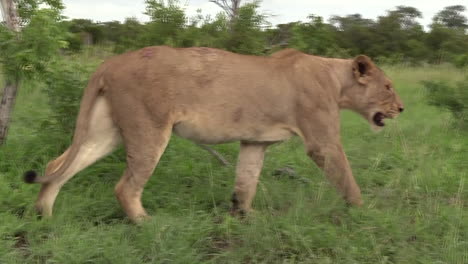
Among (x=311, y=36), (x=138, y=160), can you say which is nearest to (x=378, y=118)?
(x=138, y=160)

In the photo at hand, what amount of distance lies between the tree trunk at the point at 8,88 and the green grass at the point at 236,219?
19 centimetres

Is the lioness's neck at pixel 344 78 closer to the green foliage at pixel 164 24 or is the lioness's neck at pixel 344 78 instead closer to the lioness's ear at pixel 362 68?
the lioness's ear at pixel 362 68

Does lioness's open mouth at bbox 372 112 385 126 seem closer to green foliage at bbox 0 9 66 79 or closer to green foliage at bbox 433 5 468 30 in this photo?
green foliage at bbox 0 9 66 79

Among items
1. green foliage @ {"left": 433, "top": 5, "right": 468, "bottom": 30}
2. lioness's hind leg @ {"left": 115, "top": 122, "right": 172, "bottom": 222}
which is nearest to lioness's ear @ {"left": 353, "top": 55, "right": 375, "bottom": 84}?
lioness's hind leg @ {"left": 115, "top": 122, "right": 172, "bottom": 222}

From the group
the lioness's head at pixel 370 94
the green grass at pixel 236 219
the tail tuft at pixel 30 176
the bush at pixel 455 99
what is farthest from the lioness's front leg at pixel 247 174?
the bush at pixel 455 99

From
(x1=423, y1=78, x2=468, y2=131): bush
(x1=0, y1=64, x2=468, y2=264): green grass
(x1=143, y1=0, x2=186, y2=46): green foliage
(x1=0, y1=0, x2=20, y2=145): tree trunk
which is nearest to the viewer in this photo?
(x1=0, y1=64, x2=468, y2=264): green grass

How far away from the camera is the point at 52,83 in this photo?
5480 millimetres

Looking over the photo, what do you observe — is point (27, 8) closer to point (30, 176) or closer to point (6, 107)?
point (6, 107)

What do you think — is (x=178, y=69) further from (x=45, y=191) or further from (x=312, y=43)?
(x=312, y=43)

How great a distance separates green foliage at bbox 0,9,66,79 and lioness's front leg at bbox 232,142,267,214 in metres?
1.78

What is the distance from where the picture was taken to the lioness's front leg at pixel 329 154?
437 cm

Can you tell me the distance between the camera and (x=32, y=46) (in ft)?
16.4

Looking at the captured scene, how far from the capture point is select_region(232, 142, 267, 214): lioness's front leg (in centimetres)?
463

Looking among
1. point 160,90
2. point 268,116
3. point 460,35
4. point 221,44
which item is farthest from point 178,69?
point 460,35
